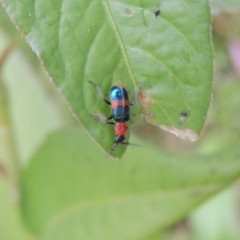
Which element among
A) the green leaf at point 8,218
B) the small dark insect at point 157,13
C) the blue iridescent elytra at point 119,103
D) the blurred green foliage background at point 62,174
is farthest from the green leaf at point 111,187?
the small dark insect at point 157,13

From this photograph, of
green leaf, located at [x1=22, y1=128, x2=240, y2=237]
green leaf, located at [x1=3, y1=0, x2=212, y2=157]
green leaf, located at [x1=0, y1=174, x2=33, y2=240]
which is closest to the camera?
green leaf, located at [x1=3, y1=0, x2=212, y2=157]

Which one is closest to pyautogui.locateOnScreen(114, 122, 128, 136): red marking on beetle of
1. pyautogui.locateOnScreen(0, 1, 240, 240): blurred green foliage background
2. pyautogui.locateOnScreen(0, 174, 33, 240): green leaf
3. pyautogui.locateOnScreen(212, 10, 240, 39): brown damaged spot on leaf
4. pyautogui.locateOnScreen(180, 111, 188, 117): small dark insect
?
pyautogui.locateOnScreen(180, 111, 188, 117): small dark insect

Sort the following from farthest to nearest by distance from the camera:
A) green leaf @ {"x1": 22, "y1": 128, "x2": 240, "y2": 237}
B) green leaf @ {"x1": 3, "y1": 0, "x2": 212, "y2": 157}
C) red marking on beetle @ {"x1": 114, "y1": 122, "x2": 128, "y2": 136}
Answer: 1. green leaf @ {"x1": 22, "y1": 128, "x2": 240, "y2": 237}
2. red marking on beetle @ {"x1": 114, "y1": 122, "x2": 128, "y2": 136}
3. green leaf @ {"x1": 3, "y1": 0, "x2": 212, "y2": 157}

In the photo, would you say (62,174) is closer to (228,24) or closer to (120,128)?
(120,128)

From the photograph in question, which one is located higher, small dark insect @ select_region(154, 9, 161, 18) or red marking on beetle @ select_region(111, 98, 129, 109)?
small dark insect @ select_region(154, 9, 161, 18)

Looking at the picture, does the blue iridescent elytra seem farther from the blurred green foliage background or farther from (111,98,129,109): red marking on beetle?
the blurred green foliage background

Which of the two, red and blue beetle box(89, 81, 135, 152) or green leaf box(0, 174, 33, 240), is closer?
red and blue beetle box(89, 81, 135, 152)

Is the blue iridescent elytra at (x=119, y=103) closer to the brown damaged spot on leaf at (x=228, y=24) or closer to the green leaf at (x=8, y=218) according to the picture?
the brown damaged spot on leaf at (x=228, y=24)
